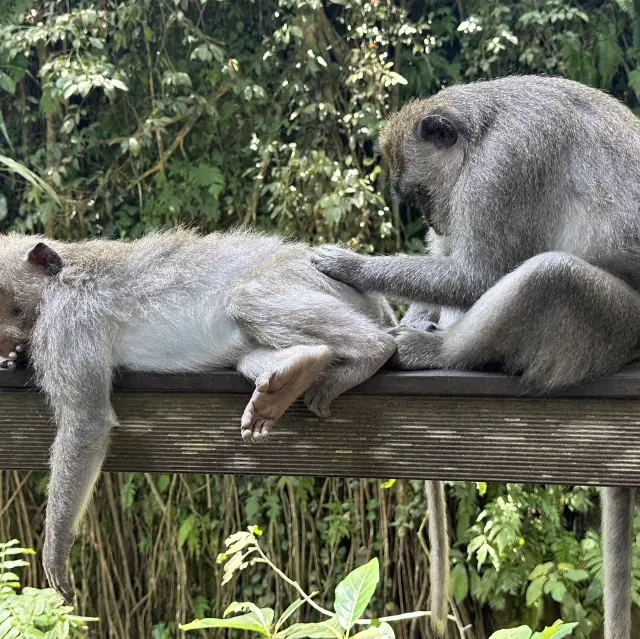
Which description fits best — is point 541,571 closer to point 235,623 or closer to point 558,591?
point 558,591

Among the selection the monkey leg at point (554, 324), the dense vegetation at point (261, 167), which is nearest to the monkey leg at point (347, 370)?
the monkey leg at point (554, 324)

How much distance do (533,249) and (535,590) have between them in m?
3.06

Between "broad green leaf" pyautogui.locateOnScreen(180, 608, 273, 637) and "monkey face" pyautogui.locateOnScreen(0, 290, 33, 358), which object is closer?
"broad green leaf" pyautogui.locateOnScreen(180, 608, 273, 637)

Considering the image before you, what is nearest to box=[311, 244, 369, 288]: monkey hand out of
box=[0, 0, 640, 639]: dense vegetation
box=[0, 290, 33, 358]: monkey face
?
box=[0, 290, 33, 358]: monkey face

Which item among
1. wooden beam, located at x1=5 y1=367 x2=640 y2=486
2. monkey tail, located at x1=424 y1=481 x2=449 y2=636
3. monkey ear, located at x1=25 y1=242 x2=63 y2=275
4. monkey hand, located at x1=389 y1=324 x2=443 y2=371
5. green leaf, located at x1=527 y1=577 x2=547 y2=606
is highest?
monkey ear, located at x1=25 y1=242 x2=63 y2=275

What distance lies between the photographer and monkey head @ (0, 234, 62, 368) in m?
2.73

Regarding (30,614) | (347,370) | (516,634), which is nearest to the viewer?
(516,634)

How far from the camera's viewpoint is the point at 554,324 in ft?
8.33

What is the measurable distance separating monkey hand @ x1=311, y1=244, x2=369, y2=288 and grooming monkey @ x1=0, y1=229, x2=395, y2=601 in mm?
28

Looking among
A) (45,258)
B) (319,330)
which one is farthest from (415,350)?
(45,258)

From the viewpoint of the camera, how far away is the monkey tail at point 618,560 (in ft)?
8.66

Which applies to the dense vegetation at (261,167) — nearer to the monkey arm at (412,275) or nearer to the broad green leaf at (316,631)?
the monkey arm at (412,275)

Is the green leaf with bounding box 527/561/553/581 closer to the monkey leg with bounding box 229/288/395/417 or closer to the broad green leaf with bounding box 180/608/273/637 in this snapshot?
the monkey leg with bounding box 229/288/395/417

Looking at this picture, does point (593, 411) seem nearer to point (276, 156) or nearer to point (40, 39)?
point (276, 156)
